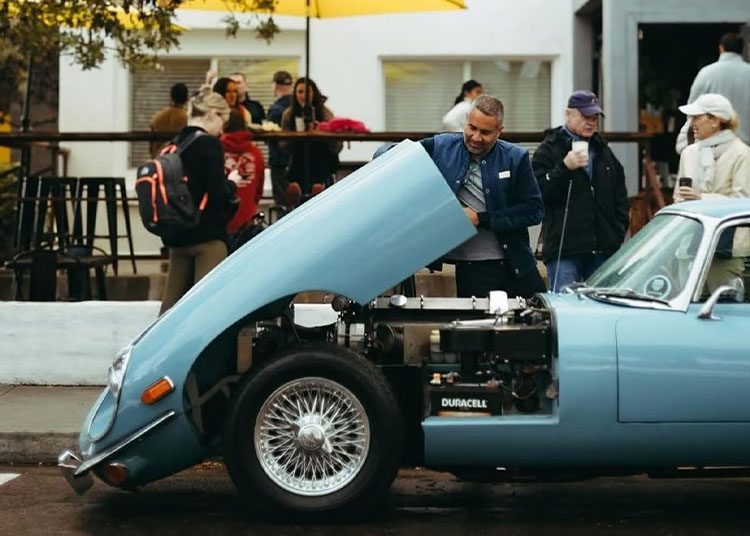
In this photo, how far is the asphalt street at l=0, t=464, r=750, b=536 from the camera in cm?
760

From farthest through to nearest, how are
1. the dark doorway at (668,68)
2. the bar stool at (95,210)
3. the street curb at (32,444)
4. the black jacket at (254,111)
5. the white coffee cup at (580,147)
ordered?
the dark doorway at (668,68) < the black jacket at (254,111) < the bar stool at (95,210) < the white coffee cup at (580,147) < the street curb at (32,444)

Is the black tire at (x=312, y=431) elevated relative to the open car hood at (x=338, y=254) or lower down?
lower down

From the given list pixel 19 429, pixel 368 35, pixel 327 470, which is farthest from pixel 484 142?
pixel 368 35

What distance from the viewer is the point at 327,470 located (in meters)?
7.64

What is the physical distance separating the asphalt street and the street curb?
1.88 feet

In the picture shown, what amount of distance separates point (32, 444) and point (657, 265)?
4023 mm

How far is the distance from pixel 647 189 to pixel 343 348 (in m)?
6.34

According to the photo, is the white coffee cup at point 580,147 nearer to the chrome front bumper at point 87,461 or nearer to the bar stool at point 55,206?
the chrome front bumper at point 87,461

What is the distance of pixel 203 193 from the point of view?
35.0 ft

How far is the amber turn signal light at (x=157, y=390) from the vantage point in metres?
7.60

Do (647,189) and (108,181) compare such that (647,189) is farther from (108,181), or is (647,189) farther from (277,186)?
(108,181)

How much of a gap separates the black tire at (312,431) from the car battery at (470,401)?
0.23 metres

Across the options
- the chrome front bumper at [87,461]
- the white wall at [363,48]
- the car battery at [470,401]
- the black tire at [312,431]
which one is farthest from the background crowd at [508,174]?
the white wall at [363,48]

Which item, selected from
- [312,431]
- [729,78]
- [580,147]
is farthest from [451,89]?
[312,431]
